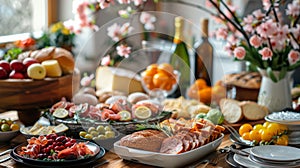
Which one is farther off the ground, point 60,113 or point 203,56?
point 203,56

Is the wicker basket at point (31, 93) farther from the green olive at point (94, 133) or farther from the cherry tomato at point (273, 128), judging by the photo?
the cherry tomato at point (273, 128)

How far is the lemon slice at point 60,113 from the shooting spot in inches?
80.2

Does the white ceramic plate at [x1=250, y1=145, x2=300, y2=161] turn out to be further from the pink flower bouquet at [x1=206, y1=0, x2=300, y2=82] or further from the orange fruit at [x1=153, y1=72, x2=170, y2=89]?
the orange fruit at [x1=153, y1=72, x2=170, y2=89]

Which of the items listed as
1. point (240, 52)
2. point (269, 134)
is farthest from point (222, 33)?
point (269, 134)

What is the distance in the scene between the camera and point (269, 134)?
189 cm

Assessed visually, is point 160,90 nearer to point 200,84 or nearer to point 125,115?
point 200,84

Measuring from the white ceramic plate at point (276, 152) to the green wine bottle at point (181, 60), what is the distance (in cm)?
96

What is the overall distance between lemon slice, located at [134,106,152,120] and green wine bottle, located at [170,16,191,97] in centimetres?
68

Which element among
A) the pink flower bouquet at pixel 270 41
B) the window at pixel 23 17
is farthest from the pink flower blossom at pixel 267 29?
the window at pixel 23 17

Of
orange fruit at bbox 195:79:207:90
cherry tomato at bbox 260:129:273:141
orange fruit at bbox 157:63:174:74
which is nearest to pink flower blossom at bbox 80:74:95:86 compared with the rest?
orange fruit at bbox 157:63:174:74

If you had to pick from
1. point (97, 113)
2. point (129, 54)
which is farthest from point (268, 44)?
point (97, 113)

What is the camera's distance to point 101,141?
1.85m

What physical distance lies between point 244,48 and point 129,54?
0.51 meters

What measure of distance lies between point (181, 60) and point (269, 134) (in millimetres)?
1037
